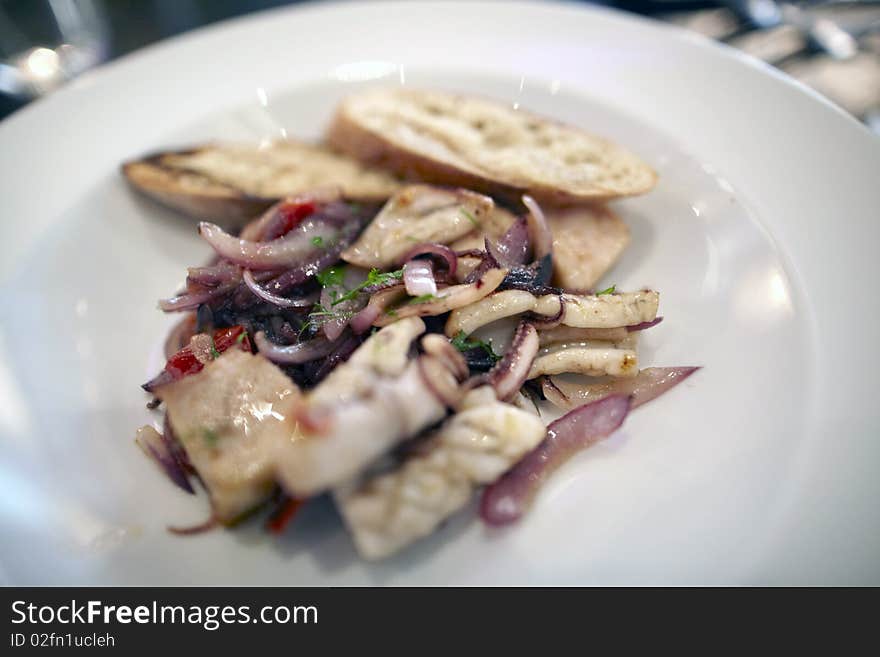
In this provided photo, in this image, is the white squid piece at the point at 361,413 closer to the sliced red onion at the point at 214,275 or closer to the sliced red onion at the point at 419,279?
the sliced red onion at the point at 419,279

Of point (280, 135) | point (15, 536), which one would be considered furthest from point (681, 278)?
point (15, 536)

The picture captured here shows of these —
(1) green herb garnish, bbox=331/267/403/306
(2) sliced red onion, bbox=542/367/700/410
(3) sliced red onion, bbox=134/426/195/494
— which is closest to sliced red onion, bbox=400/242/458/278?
(1) green herb garnish, bbox=331/267/403/306

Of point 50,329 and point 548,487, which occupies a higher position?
point 50,329

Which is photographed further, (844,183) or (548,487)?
(844,183)

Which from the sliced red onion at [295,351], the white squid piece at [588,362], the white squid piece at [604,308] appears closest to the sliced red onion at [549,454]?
the white squid piece at [588,362]
